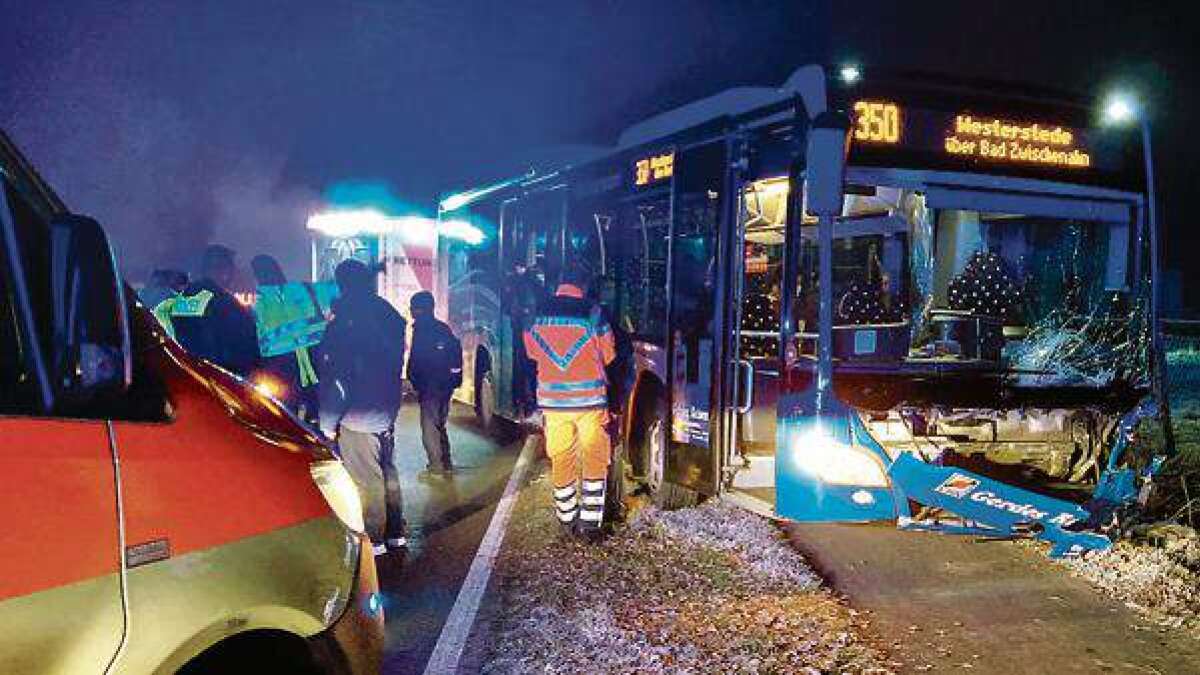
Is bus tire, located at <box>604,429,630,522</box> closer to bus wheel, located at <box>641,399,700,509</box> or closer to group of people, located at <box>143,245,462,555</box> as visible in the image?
bus wheel, located at <box>641,399,700,509</box>

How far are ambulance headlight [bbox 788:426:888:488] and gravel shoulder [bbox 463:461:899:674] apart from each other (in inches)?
28.0

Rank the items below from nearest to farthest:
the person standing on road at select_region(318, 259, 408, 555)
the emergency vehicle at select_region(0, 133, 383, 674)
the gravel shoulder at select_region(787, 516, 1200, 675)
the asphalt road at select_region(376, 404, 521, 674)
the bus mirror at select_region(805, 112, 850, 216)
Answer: the emergency vehicle at select_region(0, 133, 383, 674) < the gravel shoulder at select_region(787, 516, 1200, 675) < the asphalt road at select_region(376, 404, 521, 674) < the bus mirror at select_region(805, 112, 850, 216) < the person standing on road at select_region(318, 259, 408, 555)

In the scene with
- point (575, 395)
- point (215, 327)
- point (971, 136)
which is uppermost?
point (971, 136)

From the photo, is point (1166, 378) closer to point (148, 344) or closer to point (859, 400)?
point (859, 400)

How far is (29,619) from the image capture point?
199 cm

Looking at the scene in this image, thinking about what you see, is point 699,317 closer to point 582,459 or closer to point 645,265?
point 645,265

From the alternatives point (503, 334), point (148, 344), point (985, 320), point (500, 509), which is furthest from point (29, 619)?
point (503, 334)

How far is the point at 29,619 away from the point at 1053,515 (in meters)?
5.28

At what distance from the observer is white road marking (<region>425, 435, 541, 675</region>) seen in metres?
4.50

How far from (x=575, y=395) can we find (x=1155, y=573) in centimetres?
386

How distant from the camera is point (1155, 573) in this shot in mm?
5770

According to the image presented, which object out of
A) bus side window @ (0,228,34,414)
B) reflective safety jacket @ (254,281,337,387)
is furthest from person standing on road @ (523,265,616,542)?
bus side window @ (0,228,34,414)

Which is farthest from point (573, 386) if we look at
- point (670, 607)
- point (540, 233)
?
point (540, 233)

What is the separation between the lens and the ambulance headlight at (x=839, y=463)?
5.43 m
